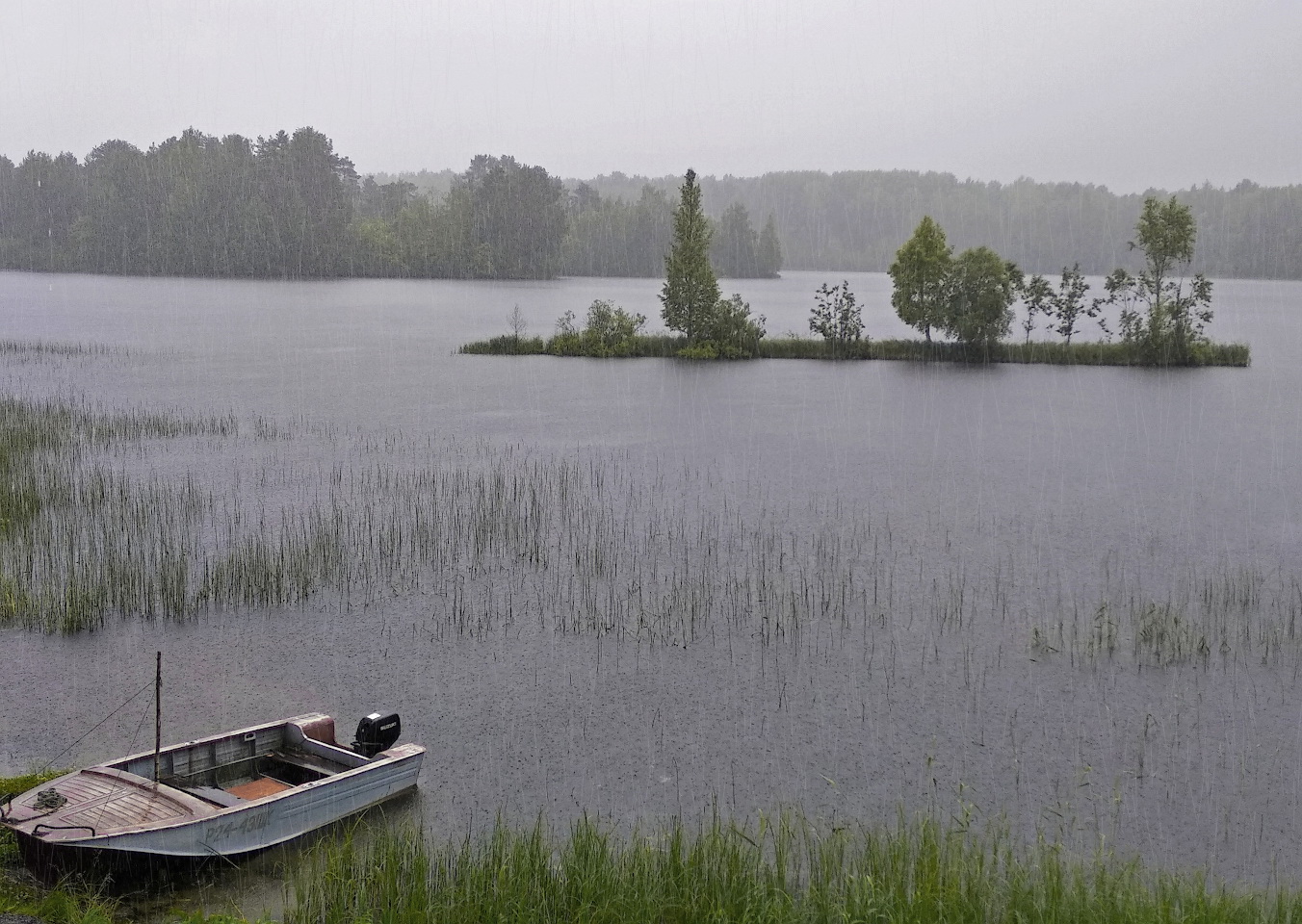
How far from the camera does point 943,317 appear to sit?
5906 cm

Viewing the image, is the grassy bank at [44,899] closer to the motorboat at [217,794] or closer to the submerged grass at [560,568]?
the motorboat at [217,794]

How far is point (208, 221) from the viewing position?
151 metres

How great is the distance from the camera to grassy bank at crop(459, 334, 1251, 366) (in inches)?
2308

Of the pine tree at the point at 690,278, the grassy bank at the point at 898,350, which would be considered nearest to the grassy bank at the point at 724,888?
the pine tree at the point at 690,278

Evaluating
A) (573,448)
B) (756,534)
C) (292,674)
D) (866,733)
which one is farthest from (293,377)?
(866,733)

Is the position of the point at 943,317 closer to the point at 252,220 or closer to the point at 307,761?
the point at 307,761

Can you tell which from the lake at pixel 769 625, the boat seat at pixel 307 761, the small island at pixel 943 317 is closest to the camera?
the boat seat at pixel 307 761

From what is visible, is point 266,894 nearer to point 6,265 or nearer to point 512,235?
point 512,235

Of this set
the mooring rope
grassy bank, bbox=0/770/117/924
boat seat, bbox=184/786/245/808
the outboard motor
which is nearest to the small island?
the mooring rope

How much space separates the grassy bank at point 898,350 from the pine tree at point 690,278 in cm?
145

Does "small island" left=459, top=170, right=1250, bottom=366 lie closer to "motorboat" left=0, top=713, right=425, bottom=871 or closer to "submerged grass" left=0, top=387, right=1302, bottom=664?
"submerged grass" left=0, top=387, right=1302, bottom=664

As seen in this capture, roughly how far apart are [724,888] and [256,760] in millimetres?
5317

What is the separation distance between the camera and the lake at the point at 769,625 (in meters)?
12.4

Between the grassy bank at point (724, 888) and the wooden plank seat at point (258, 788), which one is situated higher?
the grassy bank at point (724, 888)
